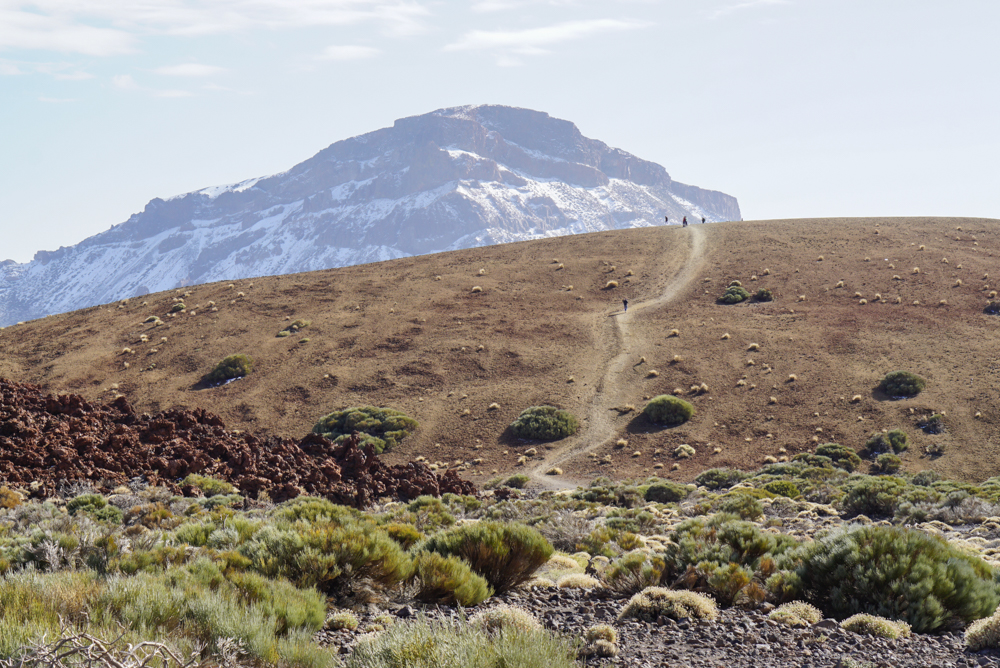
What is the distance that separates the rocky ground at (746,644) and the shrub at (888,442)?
25.0 metres

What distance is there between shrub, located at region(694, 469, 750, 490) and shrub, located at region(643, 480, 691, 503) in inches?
110

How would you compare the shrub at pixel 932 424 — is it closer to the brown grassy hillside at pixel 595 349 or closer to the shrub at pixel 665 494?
the brown grassy hillside at pixel 595 349

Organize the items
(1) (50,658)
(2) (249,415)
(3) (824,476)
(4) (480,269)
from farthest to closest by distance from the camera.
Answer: (4) (480,269), (2) (249,415), (3) (824,476), (1) (50,658)

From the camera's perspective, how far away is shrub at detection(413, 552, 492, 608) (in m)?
7.40

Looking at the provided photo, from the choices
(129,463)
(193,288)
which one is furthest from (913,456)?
(193,288)

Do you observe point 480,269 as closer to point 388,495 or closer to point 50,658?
point 388,495

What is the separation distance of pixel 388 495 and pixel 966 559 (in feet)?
50.7

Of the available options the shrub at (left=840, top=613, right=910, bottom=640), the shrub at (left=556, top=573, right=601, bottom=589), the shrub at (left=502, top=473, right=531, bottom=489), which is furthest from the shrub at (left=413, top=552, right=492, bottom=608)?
the shrub at (left=502, top=473, right=531, bottom=489)

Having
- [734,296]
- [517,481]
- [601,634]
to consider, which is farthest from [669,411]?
[601,634]

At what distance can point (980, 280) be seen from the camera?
46438 mm

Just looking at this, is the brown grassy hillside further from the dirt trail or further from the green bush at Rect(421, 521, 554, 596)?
the green bush at Rect(421, 521, 554, 596)

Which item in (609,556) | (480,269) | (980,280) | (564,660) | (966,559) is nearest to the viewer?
(564,660)

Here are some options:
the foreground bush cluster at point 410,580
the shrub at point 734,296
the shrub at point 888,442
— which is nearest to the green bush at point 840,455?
the shrub at point 888,442

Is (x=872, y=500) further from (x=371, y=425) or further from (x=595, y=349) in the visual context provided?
(x=595, y=349)
